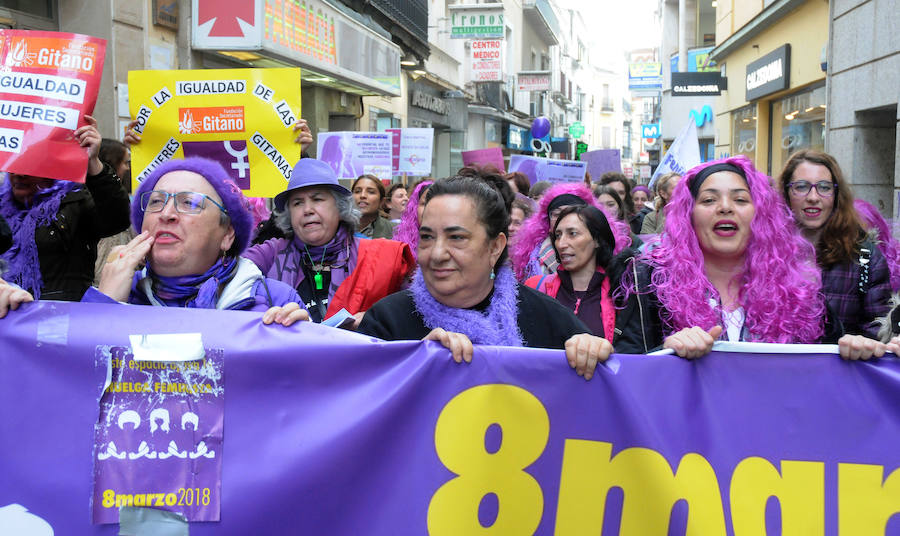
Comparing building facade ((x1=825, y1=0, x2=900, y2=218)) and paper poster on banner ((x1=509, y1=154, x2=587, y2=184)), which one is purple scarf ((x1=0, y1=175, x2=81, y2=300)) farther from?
building facade ((x1=825, y1=0, x2=900, y2=218))

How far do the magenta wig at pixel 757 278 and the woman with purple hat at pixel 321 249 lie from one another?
4.27 ft

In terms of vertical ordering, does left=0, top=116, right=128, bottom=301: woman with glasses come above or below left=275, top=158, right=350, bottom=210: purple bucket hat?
below

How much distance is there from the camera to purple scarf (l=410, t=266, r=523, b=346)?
251cm

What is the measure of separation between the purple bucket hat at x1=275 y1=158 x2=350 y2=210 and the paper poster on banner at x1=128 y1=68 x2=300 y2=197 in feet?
0.98

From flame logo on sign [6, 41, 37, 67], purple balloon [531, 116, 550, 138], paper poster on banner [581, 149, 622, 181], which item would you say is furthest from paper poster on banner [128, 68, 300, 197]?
purple balloon [531, 116, 550, 138]

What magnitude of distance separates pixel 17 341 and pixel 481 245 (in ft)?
4.51

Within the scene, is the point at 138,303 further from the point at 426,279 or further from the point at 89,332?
the point at 426,279

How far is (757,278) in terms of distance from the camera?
9.34ft

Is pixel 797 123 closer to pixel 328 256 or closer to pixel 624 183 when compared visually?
pixel 624 183

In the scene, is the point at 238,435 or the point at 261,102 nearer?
the point at 238,435

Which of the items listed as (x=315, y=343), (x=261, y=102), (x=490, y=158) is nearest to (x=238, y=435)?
(x=315, y=343)

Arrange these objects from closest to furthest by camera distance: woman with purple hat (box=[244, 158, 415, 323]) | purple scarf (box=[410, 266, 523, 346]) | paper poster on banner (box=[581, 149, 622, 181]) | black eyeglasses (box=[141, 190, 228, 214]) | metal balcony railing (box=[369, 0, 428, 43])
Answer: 1. purple scarf (box=[410, 266, 523, 346])
2. black eyeglasses (box=[141, 190, 228, 214])
3. woman with purple hat (box=[244, 158, 415, 323])
4. paper poster on banner (box=[581, 149, 622, 181])
5. metal balcony railing (box=[369, 0, 428, 43])

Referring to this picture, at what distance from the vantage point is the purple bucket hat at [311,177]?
4.01 meters

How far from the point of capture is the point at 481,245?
8.60 feet
